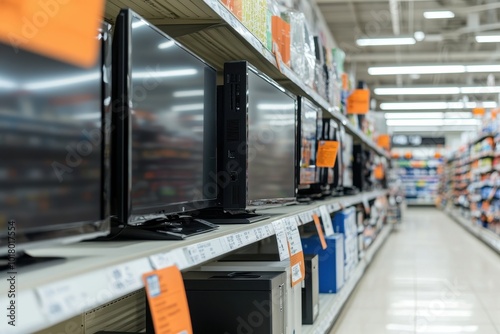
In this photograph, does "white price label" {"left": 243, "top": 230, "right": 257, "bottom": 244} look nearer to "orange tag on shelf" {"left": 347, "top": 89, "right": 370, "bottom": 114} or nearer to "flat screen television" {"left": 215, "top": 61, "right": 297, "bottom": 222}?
"flat screen television" {"left": 215, "top": 61, "right": 297, "bottom": 222}

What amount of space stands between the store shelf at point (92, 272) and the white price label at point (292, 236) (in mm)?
722

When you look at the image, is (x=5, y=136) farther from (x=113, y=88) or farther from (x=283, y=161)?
(x=283, y=161)

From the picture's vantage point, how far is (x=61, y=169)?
979mm

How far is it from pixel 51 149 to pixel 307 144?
2483 mm

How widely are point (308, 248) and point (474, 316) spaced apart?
147 cm

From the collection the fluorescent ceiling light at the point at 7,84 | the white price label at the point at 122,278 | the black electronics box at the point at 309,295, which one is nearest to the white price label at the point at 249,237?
the white price label at the point at 122,278

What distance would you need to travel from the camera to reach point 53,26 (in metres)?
0.90

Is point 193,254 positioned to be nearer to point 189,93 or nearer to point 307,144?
point 189,93

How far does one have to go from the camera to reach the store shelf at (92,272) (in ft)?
2.42

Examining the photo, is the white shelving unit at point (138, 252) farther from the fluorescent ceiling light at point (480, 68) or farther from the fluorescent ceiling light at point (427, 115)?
the fluorescent ceiling light at point (427, 115)

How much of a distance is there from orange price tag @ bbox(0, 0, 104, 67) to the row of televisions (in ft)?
0.06

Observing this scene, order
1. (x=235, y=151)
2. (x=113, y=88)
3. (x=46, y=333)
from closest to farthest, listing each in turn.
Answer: (x=113, y=88) → (x=46, y=333) → (x=235, y=151)

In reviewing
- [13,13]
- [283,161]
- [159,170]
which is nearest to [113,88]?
[159,170]

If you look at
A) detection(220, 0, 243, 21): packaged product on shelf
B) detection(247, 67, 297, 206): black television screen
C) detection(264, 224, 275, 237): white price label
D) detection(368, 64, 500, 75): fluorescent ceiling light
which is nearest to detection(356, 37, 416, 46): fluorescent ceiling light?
detection(368, 64, 500, 75): fluorescent ceiling light
